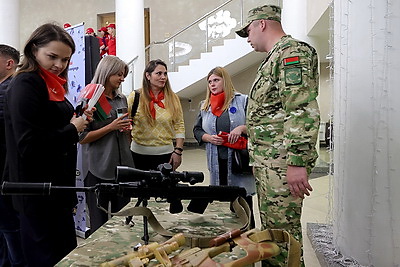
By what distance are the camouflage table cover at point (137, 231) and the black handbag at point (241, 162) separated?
65 cm

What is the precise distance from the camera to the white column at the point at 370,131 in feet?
6.11

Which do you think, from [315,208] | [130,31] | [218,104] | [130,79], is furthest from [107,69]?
[130,31]

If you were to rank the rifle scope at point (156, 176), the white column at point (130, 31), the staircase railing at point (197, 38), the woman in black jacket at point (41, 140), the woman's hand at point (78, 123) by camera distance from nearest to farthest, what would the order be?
the rifle scope at point (156, 176) < the woman in black jacket at point (41, 140) < the woman's hand at point (78, 123) < the white column at point (130, 31) < the staircase railing at point (197, 38)

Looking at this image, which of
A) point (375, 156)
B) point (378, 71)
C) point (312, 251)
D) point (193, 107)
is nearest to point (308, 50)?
point (378, 71)

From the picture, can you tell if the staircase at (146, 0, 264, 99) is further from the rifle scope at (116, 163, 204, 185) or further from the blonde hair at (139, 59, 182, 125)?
the rifle scope at (116, 163, 204, 185)

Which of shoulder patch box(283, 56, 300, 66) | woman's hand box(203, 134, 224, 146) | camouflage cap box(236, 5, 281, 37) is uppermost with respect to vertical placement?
camouflage cap box(236, 5, 281, 37)

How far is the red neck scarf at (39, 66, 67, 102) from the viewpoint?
54.6 inches

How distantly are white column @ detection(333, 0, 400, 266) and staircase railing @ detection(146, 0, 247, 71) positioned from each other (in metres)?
5.95

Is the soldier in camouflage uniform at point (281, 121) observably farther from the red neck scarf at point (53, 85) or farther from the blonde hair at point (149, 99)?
the blonde hair at point (149, 99)

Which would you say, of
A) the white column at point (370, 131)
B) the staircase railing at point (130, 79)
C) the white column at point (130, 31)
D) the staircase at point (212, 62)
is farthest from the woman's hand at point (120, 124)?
the staircase at point (212, 62)

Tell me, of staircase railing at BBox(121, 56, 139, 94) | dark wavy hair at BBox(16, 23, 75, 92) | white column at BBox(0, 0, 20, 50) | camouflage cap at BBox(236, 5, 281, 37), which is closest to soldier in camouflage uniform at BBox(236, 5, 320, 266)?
camouflage cap at BBox(236, 5, 281, 37)

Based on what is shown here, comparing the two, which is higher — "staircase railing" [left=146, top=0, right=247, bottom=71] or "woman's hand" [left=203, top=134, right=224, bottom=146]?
"staircase railing" [left=146, top=0, right=247, bottom=71]

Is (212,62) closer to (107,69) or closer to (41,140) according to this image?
(107,69)

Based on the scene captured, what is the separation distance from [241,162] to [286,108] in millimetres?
945
